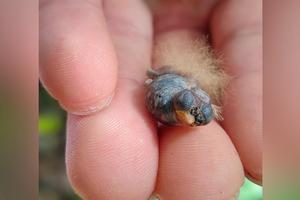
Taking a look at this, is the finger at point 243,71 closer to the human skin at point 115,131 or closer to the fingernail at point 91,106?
the human skin at point 115,131

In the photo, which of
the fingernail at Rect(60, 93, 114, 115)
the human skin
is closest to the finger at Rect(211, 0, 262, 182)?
the human skin

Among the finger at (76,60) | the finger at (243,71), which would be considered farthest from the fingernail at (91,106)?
the finger at (243,71)

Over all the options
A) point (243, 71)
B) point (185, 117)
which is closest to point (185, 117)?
point (185, 117)

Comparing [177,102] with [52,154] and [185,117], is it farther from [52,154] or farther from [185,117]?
[52,154]

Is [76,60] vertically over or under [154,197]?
over
